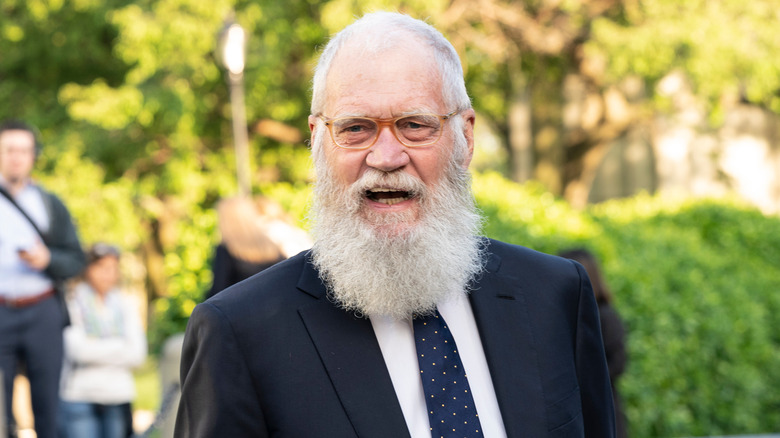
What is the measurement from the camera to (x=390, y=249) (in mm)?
2307

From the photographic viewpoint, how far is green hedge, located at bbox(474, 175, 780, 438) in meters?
7.79

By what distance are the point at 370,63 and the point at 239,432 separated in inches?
33.4

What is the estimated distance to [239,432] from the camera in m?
1.99

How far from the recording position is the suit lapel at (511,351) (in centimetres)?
215

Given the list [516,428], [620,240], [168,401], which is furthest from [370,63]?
[620,240]

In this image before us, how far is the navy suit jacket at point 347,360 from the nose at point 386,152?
0.32 meters

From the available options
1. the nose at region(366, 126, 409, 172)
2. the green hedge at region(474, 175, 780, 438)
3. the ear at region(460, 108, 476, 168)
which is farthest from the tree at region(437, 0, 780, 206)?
the nose at region(366, 126, 409, 172)

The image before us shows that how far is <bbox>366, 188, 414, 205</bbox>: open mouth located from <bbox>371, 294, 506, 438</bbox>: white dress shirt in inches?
10.7

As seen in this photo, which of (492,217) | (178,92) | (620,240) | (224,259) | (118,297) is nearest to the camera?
(224,259)

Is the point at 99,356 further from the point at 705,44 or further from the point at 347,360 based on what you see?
the point at 705,44

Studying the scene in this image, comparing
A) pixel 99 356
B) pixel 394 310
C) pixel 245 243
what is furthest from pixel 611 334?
pixel 99 356

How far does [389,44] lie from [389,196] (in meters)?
0.35

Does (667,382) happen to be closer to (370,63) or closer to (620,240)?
(620,240)

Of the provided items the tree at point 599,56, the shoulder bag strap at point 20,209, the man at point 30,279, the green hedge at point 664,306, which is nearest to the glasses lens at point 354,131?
the man at point 30,279
